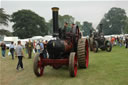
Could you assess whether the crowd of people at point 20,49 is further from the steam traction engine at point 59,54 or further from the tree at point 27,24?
the tree at point 27,24

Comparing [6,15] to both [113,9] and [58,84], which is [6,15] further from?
[113,9]

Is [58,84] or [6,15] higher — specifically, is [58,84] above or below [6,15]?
below

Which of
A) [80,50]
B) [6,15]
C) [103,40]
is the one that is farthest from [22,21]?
[80,50]

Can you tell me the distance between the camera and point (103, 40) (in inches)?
615

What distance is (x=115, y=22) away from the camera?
221 feet

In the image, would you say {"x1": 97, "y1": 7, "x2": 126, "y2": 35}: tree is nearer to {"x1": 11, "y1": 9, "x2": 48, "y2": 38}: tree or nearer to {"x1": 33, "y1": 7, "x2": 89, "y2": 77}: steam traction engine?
{"x1": 11, "y1": 9, "x2": 48, "y2": 38}: tree

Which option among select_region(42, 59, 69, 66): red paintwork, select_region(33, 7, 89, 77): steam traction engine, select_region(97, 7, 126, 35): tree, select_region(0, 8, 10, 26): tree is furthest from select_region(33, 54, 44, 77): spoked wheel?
select_region(97, 7, 126, 35): tree

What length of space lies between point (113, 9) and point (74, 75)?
7120 cm

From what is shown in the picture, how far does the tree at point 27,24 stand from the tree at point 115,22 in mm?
28385

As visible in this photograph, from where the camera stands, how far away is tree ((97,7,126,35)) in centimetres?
6704

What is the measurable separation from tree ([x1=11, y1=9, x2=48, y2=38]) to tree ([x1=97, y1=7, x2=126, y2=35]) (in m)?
28.4

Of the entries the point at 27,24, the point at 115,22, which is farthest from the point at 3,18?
the point at 115,22

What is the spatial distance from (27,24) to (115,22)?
126 feet

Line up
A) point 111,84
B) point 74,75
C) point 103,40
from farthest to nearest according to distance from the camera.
A: point 103,40, point 74,75, point 111,84
